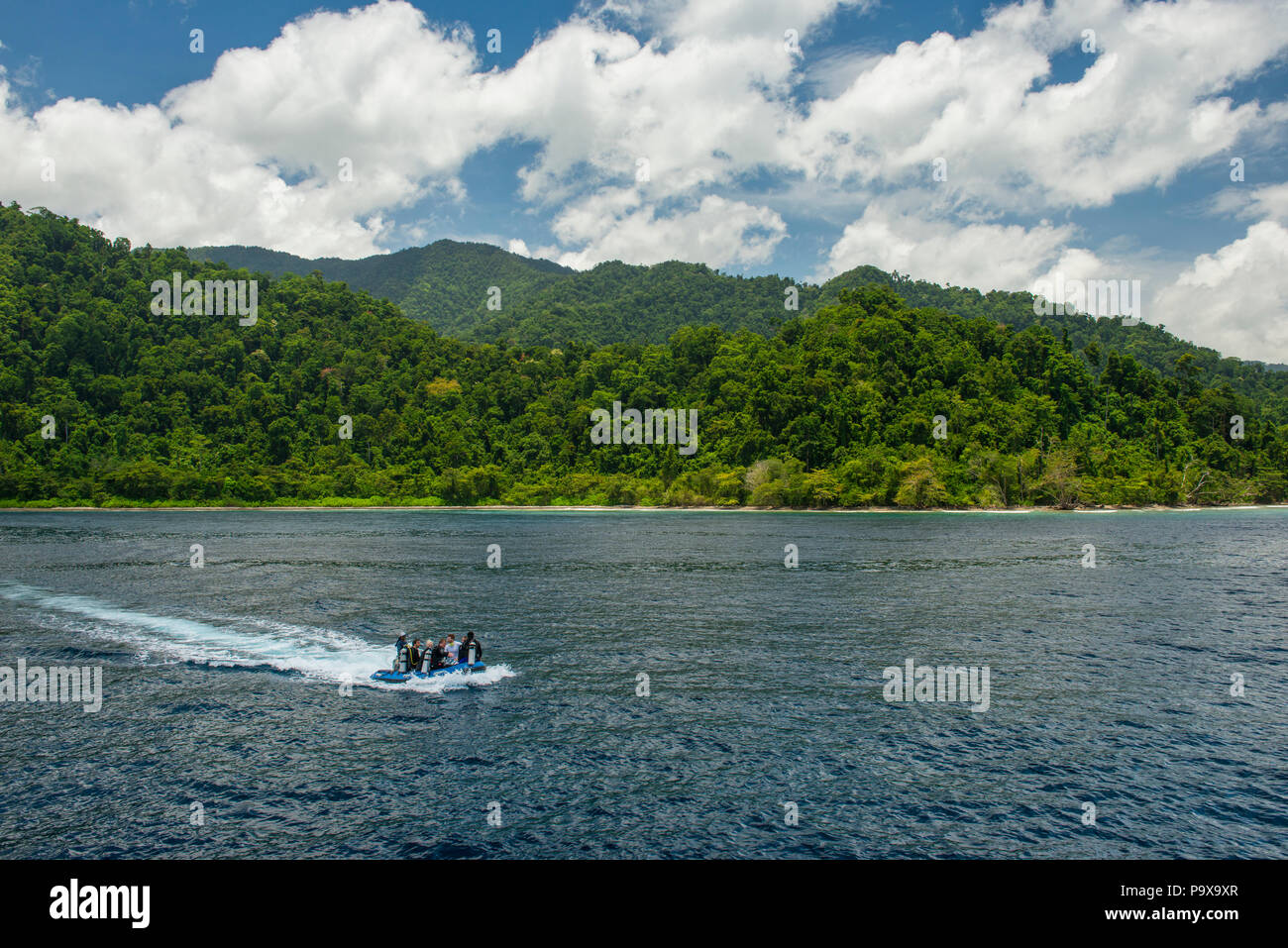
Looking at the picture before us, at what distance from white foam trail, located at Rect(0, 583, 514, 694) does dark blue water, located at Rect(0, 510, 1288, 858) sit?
10.0 inches

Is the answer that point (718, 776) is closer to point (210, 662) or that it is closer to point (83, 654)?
point (210, 662)

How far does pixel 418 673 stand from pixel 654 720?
39.4 feet

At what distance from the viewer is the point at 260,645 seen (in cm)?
4241

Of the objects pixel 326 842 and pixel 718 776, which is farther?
pixel 718 776

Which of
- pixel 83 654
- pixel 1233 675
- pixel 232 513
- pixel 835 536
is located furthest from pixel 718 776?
pixel 232 513

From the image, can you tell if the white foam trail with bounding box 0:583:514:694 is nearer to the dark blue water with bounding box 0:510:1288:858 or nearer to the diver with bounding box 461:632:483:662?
the dark blue water with bounding box 0:510:1288:858

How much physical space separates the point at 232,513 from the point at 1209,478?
24398 centimetres

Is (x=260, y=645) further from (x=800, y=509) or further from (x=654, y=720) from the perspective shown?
(x=800, y=509)
